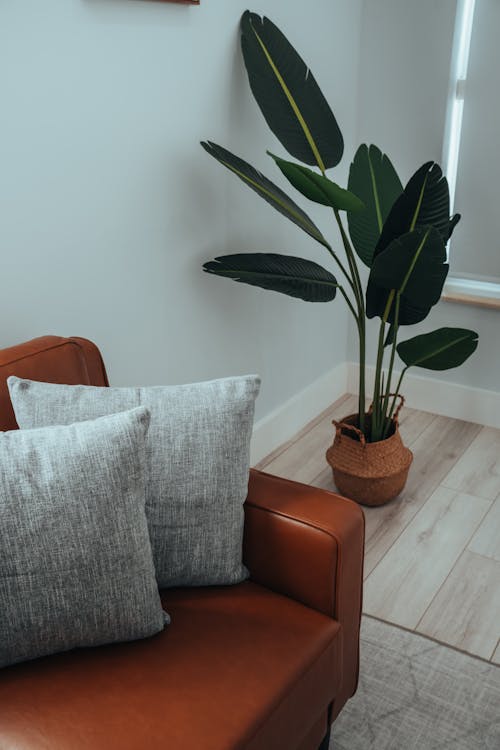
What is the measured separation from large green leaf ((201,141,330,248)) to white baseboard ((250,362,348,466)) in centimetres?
83

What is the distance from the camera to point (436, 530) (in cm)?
229

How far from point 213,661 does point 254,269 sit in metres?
1.24

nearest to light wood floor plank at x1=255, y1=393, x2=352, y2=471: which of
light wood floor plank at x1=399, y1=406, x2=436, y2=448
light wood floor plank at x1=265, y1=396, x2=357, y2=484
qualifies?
light wood floor plank at x1=265, y1=396, x2=357, y2=484

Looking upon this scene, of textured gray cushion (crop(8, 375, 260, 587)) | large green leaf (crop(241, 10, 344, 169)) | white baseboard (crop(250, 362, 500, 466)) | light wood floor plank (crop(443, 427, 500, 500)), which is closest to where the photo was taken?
textured gray cushion (crop(8, 375, 260, 587))

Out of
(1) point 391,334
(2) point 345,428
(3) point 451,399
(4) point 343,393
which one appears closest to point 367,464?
(2) point 345,428

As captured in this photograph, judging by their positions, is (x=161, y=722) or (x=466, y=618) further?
(x=466, y=618)

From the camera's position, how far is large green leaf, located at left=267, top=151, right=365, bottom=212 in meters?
1.86

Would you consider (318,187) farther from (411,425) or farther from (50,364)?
(411,425)

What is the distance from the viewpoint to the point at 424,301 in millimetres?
2084

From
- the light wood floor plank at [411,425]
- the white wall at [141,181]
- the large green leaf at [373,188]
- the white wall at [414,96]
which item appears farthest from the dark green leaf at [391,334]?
the white wall at [414,96]

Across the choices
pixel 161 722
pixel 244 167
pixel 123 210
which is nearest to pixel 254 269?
pixel 244 167

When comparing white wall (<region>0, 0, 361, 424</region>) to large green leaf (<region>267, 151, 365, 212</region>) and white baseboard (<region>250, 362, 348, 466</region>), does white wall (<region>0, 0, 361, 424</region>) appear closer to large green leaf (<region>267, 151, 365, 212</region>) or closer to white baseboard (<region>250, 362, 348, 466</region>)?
white baseboard (<region>250, 362, 348, 466</region>)

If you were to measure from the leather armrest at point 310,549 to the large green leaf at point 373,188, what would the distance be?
98cm

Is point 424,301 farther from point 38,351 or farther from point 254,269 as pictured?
point 38,351
